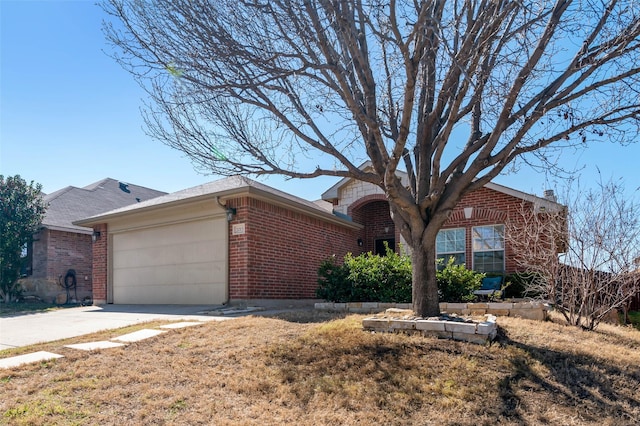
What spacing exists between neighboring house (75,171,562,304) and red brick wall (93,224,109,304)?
29 mm

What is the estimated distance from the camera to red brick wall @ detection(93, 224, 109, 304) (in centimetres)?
1291

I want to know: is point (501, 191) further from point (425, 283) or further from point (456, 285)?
point (425, 283)

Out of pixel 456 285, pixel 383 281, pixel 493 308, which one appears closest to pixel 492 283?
pixel 456 285

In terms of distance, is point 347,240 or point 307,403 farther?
point 347,240

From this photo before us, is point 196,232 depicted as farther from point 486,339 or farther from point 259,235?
point 486,339

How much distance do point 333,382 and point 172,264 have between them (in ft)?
27.3

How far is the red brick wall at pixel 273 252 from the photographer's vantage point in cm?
1016

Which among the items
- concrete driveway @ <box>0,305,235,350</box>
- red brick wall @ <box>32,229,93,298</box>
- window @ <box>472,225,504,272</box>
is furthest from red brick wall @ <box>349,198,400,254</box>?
red brick wall @ <box>32,229,93,298</box>

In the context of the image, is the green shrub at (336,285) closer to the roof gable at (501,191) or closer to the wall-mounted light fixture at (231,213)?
the wall-mounted light fixture at (231,213)

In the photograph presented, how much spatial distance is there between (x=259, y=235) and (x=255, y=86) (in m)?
4.98

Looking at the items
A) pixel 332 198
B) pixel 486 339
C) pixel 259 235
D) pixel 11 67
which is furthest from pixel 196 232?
pixel 486 339

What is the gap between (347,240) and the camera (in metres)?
15.1

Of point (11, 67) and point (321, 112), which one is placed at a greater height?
point (11, 67)

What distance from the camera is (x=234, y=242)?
10.3 m
